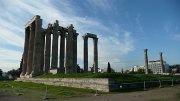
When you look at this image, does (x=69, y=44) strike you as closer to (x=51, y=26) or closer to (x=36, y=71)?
(x=51, y=26)

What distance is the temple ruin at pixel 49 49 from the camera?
68.6 meters

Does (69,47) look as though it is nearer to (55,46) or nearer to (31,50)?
(55,46)

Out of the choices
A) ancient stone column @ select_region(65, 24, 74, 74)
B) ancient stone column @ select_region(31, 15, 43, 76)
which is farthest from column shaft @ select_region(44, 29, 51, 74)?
ancient stone column @ select_region(65, 24, 74, 74)

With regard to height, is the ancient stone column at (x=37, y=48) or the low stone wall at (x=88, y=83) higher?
the ancient stone column at (x=37, y=48)

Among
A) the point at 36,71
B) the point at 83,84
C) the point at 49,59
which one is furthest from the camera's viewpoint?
the point at 49,59

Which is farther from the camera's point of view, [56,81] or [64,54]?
[64,54]

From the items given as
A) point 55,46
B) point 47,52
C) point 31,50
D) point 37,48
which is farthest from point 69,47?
point 31,50

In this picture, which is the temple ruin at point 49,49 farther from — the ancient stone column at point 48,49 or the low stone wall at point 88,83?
the low stone wall at point 88,83

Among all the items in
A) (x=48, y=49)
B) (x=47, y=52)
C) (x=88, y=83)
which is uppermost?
(x=48, y=49)

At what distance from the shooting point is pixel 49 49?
74.5 m

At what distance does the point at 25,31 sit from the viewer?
81.5m

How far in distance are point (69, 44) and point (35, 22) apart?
45.3 feet

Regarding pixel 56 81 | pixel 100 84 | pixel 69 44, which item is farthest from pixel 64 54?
pixel 100 84

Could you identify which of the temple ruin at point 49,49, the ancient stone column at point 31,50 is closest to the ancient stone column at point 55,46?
the temple ruin at point 49,49
